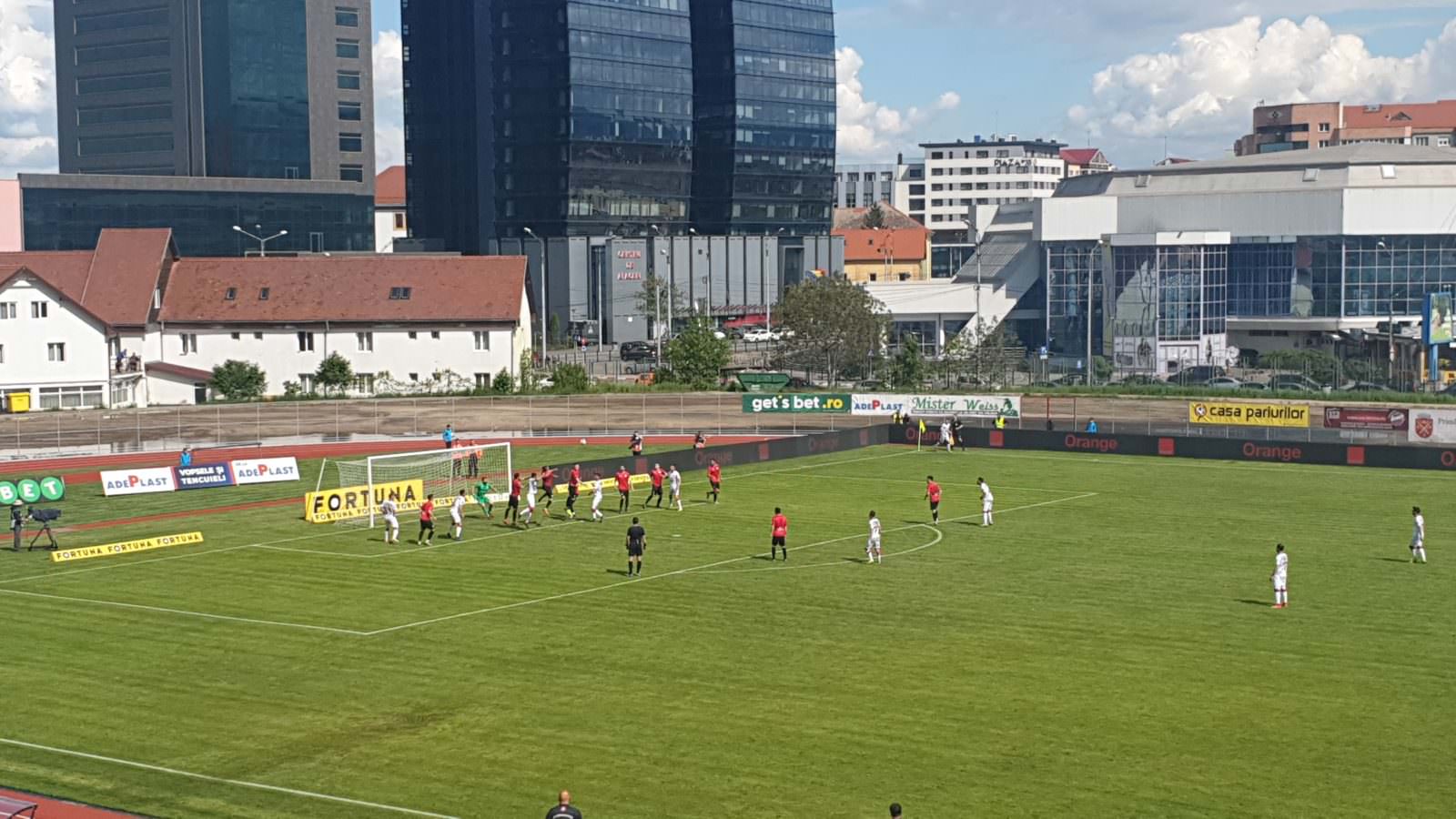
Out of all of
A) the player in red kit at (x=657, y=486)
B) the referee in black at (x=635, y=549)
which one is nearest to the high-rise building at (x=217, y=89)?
the player in red kit at (x=657, y=486)

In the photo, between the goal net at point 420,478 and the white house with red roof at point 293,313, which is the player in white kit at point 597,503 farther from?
the white house with red roof at point 293,313

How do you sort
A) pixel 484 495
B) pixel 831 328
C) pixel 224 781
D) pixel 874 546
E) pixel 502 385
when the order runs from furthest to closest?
pixel 831 328 → pixel 502 385 → pixel 484 495 → pixel 874 546 → pixel 224 781

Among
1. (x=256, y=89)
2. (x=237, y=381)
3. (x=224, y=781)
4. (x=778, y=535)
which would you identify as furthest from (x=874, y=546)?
(x=256, y=89)

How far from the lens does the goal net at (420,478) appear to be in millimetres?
56469

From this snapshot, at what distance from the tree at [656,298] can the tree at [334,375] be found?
38.6 metres

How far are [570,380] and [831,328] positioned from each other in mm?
21088

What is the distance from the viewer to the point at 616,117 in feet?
500

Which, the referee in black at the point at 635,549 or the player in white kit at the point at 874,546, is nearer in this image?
the referee in black at the point at 635,549

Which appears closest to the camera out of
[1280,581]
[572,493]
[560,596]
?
[1280,581]

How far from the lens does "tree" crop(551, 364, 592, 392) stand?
3863 inches

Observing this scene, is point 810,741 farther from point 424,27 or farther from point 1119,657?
point 424,27

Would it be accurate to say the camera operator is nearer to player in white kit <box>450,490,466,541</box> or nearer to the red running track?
player in white kit <box>450,490,466,541</box>

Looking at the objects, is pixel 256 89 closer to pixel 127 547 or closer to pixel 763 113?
pixel 763 113

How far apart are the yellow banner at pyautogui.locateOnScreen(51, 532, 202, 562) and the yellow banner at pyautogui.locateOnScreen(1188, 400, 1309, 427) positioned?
161 feet
